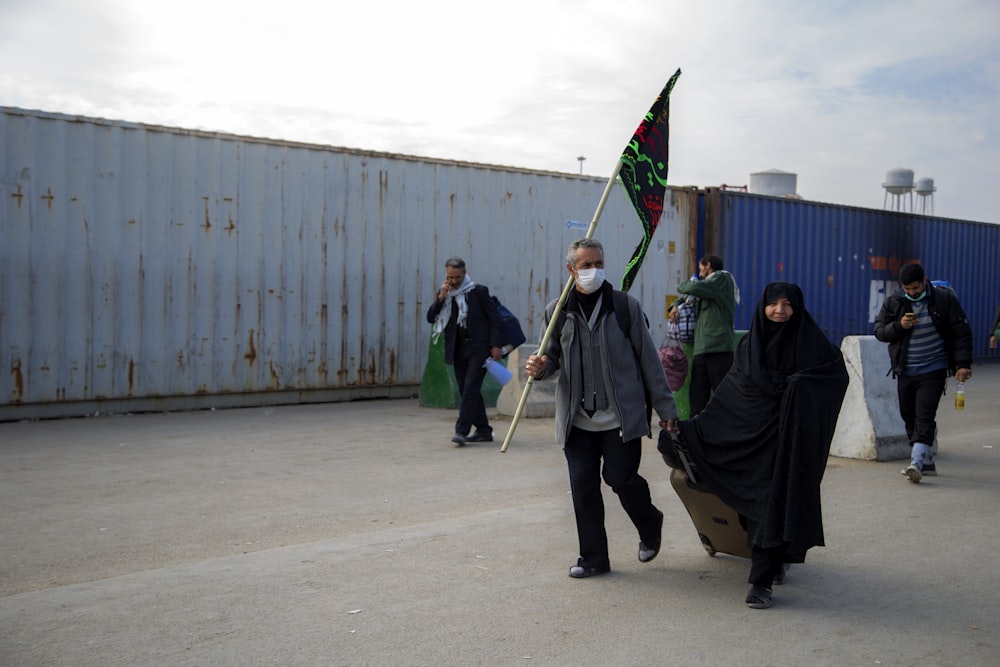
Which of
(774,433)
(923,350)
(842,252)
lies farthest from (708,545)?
(842,252)

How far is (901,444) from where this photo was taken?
9508mm

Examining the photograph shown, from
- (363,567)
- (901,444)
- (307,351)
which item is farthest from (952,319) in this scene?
(307,351)

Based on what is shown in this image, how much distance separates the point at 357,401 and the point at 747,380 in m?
9.46

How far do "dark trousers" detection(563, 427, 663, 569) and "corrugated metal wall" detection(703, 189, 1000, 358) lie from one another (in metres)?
13.6

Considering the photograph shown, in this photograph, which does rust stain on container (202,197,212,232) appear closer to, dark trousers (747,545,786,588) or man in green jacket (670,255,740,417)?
man in green jacket (670,255,740,417)

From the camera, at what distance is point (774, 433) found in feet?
16.1

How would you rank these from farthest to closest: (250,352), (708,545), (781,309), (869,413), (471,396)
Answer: (250,352), (471,396), (869,413), (708,545), (781,309)

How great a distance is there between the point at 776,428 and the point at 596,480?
3.10ft

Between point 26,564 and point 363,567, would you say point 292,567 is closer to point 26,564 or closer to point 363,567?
point 363,567

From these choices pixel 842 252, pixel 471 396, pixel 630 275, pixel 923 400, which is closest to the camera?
pixel 630 275

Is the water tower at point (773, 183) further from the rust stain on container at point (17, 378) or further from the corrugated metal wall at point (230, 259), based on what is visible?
the rust stain on container at point (17, 378)

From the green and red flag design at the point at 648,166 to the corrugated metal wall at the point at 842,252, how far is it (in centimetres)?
1257

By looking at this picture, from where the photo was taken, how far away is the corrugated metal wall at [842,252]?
61.7 feet

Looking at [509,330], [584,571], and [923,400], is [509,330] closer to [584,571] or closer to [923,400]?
[923,400]
